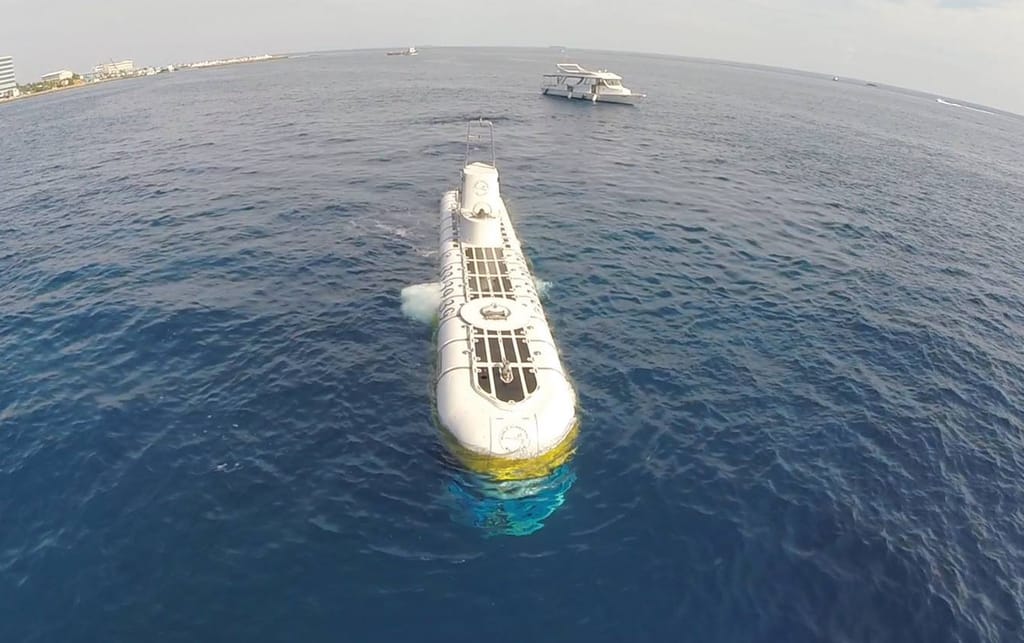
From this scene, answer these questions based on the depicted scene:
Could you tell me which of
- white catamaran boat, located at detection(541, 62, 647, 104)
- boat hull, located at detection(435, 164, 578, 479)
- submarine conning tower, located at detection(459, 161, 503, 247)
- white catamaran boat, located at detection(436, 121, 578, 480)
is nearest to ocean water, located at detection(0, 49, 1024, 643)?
boat hull, located at detection(435, 164, 578, 479)

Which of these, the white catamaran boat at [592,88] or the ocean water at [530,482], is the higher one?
the white catamaran boat at [592,88]

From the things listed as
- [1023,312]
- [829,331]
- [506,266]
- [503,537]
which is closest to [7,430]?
[503,537]

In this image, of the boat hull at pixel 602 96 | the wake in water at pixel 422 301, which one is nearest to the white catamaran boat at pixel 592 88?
the boat hull at pixel 602 96

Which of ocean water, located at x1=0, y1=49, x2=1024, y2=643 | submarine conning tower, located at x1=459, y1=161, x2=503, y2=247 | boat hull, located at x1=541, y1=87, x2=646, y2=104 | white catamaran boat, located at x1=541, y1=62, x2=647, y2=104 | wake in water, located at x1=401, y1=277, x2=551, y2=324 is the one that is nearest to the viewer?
ocean water, located at x1=0, y1=49, x2=1024, y2=643

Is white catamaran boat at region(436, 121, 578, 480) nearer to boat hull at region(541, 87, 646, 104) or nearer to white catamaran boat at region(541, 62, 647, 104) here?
boat hull at region(541, 87, 646, 104)

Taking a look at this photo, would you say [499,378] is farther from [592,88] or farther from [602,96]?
[592,88]

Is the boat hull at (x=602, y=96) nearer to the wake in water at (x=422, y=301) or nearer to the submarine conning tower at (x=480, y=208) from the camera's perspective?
the submarine conning tower at (x=480, y=208)
